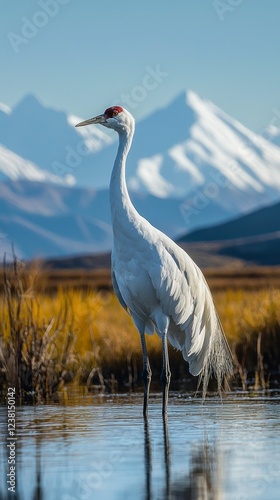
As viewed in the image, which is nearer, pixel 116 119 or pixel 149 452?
pixel 149 452

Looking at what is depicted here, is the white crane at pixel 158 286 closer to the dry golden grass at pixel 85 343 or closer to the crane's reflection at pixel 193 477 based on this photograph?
the dry golden grass at pixel 85 343

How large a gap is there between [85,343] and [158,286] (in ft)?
12.9

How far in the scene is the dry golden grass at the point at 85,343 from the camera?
1166 centimetres

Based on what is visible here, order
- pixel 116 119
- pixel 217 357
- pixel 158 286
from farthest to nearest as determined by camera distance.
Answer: pixel 217 357
pixel 116 119
pixel 158 286

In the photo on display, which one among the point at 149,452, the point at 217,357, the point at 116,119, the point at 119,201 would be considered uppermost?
the point at 116,119

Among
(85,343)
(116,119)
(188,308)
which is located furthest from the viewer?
(85,343)

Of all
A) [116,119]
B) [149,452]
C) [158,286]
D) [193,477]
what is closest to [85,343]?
[158,286]

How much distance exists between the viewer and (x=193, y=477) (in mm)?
6496

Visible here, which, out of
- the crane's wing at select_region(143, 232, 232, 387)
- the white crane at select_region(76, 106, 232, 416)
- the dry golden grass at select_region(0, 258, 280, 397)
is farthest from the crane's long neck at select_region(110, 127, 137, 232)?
the dry golden grass at select_region(0, 258, 280, 397)

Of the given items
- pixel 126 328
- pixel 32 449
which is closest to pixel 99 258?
pixel 126 328

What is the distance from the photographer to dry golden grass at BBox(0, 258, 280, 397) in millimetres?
11664

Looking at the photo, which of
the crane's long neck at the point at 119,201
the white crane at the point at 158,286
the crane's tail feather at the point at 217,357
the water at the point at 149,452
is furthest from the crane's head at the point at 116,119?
the water at the point at 149,452

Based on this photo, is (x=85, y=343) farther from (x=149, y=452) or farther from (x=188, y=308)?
(x=149, y=452)

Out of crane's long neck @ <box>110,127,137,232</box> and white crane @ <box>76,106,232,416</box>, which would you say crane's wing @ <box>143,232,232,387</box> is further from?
crane's long neck @ <box>110,127,137,232</box>
